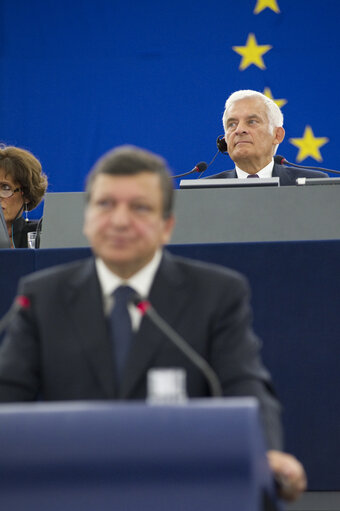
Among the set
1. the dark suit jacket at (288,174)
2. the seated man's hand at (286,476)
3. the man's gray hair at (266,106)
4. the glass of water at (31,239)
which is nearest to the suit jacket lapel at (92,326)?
the seated man's hand at (286,476)

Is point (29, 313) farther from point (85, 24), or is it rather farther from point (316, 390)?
point (85, 24)

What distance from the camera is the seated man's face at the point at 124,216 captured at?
148cm

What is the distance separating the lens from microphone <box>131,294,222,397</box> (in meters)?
1.41

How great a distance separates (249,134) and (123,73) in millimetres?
1911

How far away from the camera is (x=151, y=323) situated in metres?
1.51

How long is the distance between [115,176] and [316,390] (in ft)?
4.08

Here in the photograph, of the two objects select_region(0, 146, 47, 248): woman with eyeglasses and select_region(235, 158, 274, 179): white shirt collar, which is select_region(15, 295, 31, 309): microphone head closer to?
select_region(0, 146, 47, 248): woman with eyeglasses

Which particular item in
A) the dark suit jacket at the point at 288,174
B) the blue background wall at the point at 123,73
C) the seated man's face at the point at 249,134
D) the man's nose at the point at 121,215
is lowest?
the man's nose at the point at 121,215

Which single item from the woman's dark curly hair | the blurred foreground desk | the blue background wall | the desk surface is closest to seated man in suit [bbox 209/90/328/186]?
the woman's dark curly hair

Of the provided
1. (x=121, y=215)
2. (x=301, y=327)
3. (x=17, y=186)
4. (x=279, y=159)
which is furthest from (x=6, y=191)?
(x=121, y=215)

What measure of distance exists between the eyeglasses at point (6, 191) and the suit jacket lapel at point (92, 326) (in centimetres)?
264

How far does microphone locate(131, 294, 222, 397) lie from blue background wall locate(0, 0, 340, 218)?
4485 millimetres

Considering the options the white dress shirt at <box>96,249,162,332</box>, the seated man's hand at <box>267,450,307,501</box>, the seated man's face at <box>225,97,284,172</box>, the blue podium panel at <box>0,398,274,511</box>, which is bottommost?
the seated man's hand at <box>267,450,307,501</box>

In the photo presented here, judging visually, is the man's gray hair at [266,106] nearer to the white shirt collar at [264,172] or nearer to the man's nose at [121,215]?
the white shirt collar at [264,172]
